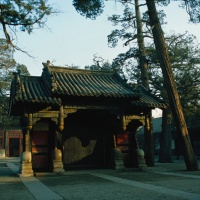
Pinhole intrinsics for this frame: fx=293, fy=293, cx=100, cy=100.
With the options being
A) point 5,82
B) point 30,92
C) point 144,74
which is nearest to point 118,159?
point 30,92

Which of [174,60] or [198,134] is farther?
[198,134]

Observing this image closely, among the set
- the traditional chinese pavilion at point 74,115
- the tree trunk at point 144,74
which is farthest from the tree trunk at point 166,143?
the traditional chinese pavilion at point 74,115

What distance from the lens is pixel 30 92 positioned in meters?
13.7

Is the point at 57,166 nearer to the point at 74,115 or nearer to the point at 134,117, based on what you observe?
the point at 74,115

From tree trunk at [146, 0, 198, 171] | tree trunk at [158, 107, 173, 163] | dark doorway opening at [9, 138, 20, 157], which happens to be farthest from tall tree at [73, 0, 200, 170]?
dark doorway opening at [9, 138, 20, 157]

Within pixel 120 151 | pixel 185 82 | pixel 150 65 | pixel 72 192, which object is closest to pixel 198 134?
pixel 185 82

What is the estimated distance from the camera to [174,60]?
927 inches

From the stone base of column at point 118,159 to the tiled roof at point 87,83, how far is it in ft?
9.98

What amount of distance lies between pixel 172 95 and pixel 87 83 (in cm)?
437

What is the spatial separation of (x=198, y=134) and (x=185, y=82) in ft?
31.8

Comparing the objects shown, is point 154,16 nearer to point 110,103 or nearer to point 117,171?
point 110,103

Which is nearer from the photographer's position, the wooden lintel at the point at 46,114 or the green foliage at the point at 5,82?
the wooden lintel at the point at 46,114

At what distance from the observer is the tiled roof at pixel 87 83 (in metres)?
13.5

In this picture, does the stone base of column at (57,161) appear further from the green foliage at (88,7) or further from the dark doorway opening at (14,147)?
the dark doorway opening at (14,147)
